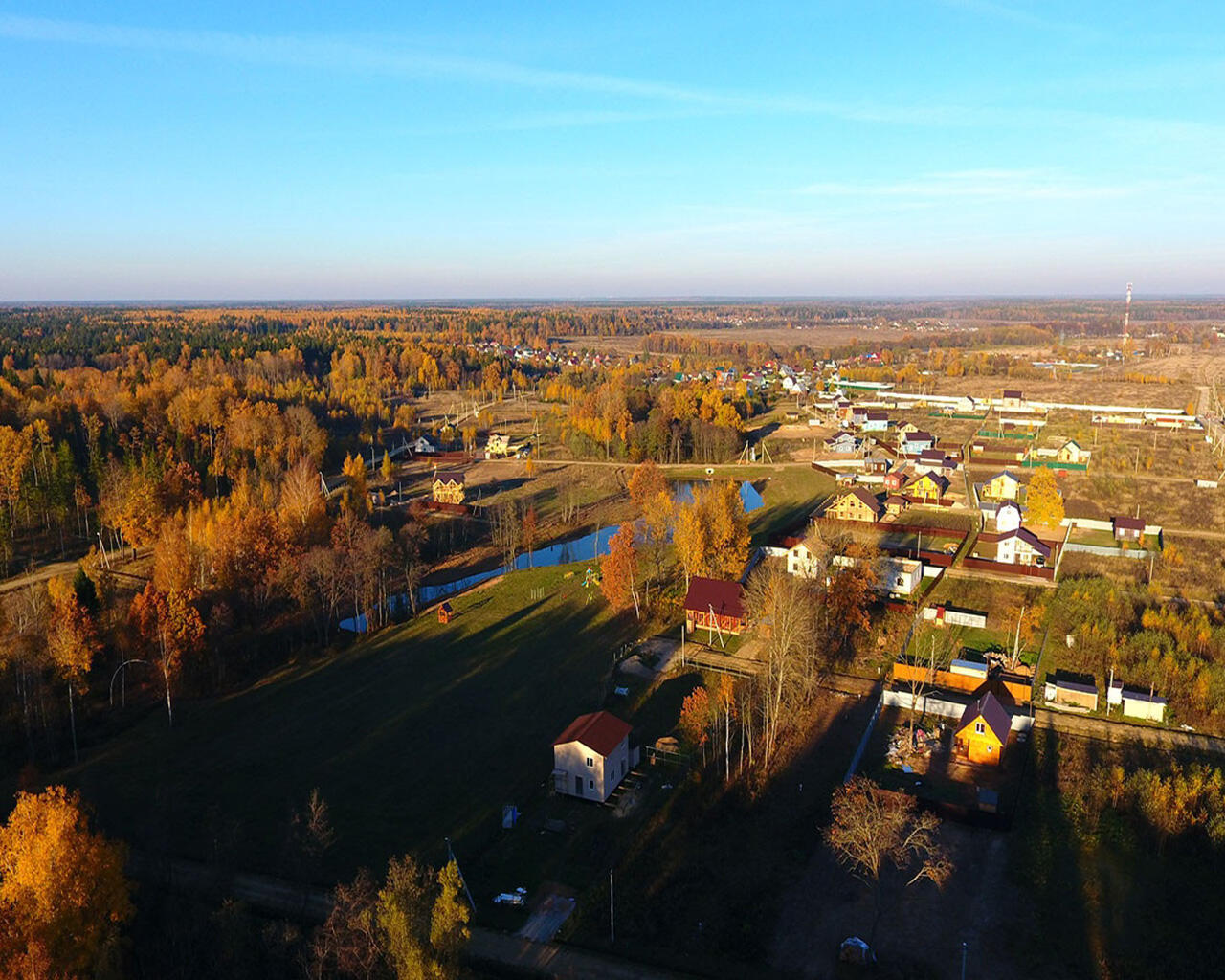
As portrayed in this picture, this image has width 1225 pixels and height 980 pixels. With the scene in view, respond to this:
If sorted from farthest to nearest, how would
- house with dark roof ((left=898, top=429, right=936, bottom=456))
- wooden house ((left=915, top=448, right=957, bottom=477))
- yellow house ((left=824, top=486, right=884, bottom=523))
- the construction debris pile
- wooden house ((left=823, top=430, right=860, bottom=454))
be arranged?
wooden house ((left=823, top=430, right=860, bottom=454)), house with dark roof ((left=898, top=429, right=936, bottom=456)), wooden house ((left=915, top=448, right=957, bottom=477)), yellow house ((left=824, top=486, right=884, bottom=523)), the construction debris pile

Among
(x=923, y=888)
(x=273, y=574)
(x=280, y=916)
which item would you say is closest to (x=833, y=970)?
(x=923, y=888)

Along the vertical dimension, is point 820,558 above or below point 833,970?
above

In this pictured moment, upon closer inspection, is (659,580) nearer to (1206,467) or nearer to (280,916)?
(280,916)

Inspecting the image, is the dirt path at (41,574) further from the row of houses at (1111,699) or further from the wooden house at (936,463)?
the wooden house at (936,463)

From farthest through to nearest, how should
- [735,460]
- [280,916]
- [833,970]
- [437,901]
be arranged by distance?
[735,460], [280,916], [833,970], [437,901]

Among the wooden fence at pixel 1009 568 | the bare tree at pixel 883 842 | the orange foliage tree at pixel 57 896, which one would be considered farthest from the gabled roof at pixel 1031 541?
the orange foliage tree at pixel 57 896

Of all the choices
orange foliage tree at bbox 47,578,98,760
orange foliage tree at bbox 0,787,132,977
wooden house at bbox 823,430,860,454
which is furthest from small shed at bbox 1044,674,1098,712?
wooden house at bbox 823,430,860,454

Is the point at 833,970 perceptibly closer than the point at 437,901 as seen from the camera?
No

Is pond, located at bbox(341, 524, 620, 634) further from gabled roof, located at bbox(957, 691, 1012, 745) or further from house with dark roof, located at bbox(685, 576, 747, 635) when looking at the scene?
gabled roof, located at bbox(957, 691, 1012, 745)

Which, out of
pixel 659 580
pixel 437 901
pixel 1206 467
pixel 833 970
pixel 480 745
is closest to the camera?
pixel 437 901
